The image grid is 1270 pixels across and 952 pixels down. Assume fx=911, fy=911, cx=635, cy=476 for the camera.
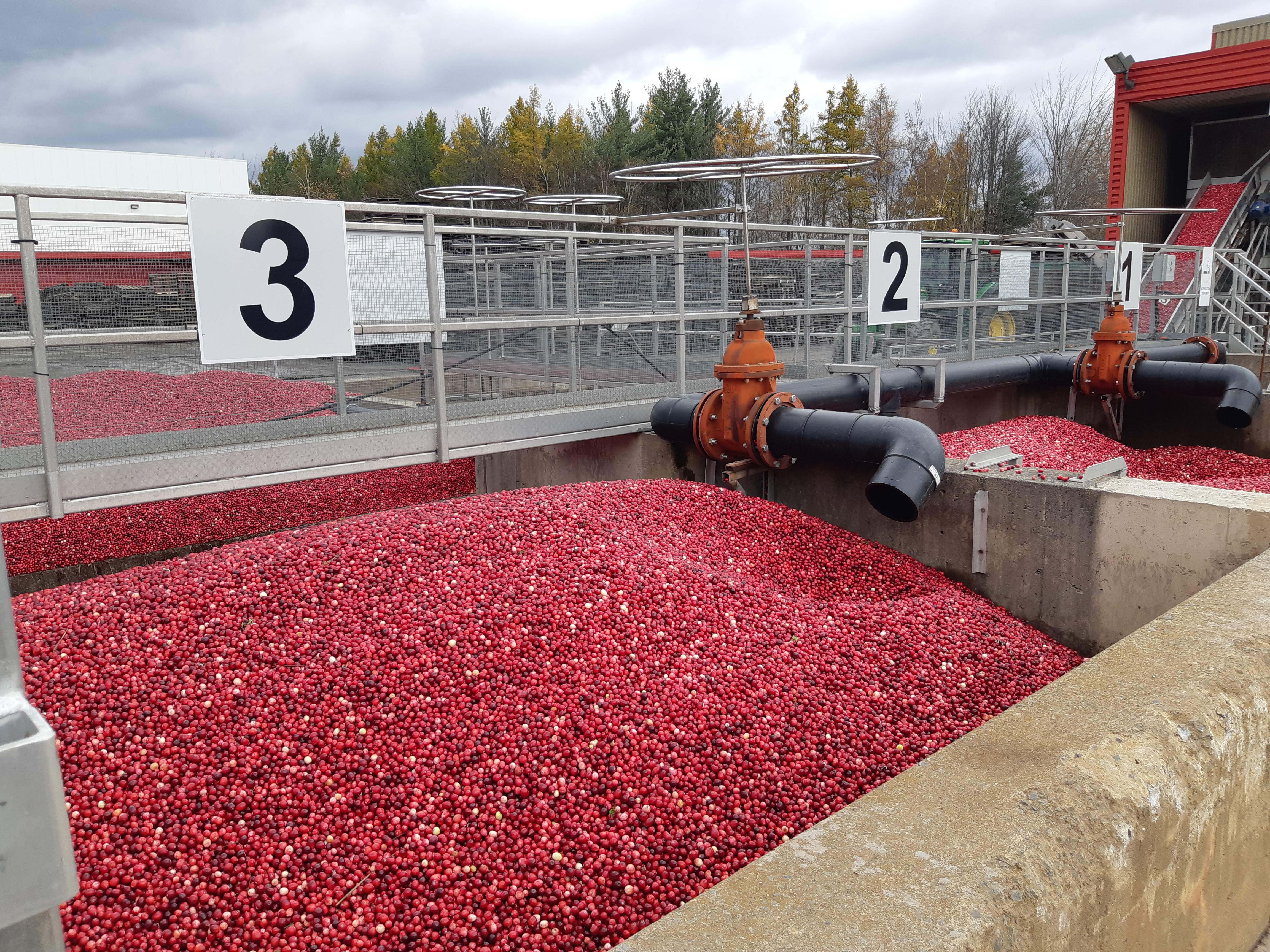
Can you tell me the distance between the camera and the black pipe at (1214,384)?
9.48m

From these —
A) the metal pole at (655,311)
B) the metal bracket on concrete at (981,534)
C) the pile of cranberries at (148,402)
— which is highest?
the metal pole at (655,311)

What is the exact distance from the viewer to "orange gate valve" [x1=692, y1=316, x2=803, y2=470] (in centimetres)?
597

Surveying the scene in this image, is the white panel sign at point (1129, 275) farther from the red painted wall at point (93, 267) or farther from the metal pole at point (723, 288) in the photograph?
the red painted wall at point (93, 267)

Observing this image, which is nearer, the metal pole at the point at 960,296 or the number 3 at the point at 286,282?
the number 3 at the point at 286,282

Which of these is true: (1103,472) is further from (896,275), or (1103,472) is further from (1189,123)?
(1189,123)

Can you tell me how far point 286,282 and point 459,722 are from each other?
2.92 metres

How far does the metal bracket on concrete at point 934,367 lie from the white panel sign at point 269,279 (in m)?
5.23

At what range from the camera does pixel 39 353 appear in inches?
172

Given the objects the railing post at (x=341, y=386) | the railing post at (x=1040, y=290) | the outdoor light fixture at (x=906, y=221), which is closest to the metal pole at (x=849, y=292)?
the outdoor light fixture at (x=906, y=221)

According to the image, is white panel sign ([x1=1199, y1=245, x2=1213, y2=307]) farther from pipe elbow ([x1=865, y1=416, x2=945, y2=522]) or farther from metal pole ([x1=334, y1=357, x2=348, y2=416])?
metal pole ([x1=334, y1=357, x2=348, y2=416])

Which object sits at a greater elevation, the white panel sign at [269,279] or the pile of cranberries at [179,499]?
the white panel sign at [269,279]

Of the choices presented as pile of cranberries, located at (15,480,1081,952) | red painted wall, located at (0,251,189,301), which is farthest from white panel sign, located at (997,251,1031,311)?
red painted wall, located at (0,251,189,301)

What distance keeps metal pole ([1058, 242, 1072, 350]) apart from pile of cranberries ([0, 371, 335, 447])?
953 cm

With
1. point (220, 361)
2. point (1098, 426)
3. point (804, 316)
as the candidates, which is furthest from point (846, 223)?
point (220, 361)
